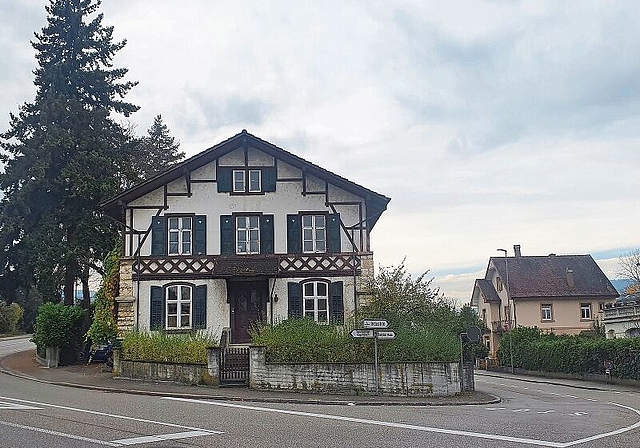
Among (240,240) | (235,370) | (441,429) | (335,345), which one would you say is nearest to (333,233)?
(240,240)

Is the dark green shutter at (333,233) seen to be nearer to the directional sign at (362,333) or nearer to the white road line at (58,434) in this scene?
the directional sign at (362,333)

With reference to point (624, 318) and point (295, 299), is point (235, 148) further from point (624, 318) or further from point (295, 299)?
point (624, 318)

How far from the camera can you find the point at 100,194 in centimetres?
3669

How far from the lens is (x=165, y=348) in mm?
25484

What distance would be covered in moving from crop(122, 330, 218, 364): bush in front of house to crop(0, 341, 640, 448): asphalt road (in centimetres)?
379

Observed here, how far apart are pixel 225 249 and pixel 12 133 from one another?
15.4 metres

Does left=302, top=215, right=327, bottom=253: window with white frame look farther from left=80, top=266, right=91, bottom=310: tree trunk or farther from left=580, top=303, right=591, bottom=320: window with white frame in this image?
left=580, top=303, right=591, bottom=320: window with white frame

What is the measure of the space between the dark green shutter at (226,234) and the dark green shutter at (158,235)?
96.3 inches

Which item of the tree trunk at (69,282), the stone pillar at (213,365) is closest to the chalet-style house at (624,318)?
the stone pillar at (213,365)

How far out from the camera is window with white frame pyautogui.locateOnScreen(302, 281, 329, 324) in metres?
31.7

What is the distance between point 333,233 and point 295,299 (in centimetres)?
331

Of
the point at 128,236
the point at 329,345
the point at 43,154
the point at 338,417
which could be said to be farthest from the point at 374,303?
the point at 43,154

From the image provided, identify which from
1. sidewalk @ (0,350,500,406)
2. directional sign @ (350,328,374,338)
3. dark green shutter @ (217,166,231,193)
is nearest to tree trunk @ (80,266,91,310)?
sidewalk @ (0,350,500,406)

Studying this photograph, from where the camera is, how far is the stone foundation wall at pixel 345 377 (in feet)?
75.0
